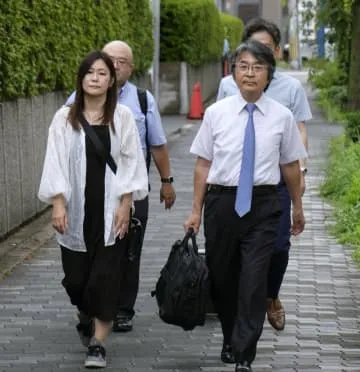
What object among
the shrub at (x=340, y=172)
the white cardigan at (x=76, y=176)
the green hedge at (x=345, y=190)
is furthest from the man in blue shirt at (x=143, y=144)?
the shrub at (x=340, y=172)

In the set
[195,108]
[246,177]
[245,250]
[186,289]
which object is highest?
[246,177]

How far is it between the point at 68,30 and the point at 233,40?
115 ft

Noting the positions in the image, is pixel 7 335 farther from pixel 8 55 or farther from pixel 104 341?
pixel 8 55

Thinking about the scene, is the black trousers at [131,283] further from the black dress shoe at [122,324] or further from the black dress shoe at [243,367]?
the black dress shoe at [243,367]

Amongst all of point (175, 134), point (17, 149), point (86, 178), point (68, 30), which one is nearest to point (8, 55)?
point (17, 149)

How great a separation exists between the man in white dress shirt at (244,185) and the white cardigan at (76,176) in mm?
412

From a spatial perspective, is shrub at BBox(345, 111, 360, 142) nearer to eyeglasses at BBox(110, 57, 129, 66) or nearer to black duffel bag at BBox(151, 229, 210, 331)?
eyeglasses at BBox(110, 57, 129, 66)

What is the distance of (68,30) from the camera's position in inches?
591

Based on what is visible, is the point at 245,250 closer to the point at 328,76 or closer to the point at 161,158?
the point at 161,158

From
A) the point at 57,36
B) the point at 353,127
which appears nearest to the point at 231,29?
the point at 353,127

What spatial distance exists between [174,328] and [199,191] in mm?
1538

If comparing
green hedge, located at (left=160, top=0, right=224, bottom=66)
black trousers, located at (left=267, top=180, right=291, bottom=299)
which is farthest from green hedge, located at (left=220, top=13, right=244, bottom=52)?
black trousers, located at (left=267, top=180, right=291, bottom=299)

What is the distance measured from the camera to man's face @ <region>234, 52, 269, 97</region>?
7.08m

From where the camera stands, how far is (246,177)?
6.98 meters
